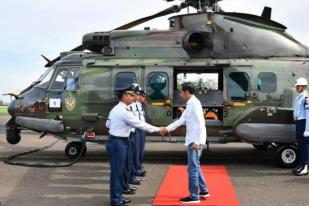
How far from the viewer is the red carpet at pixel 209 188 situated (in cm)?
762

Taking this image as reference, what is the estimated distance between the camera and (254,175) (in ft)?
34.1

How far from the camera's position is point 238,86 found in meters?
12.1

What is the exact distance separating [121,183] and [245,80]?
18.6 ft

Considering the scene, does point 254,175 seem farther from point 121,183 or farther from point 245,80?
point 121,183

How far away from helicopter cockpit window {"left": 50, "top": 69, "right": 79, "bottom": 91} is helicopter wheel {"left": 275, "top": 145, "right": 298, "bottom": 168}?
5.20 metres

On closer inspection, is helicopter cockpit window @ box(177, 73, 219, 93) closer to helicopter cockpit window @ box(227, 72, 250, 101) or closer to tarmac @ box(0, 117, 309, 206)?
helicopter cockpit window @ box(227, 72, 250, 101)

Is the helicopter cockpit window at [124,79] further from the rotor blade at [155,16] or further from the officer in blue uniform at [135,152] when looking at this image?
the officer in blue uniform at [135,152]

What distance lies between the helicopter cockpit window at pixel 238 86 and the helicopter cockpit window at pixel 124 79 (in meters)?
2.35

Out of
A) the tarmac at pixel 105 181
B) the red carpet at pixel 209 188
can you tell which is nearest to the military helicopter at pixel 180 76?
the tarmac at pixel 105 181

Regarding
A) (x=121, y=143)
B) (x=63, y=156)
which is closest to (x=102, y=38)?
(x=63, y=156)

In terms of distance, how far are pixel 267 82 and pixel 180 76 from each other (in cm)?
226

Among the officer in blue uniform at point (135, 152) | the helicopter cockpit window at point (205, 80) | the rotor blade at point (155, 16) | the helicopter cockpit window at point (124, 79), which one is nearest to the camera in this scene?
the officer in blue uniform at point (135, 152)

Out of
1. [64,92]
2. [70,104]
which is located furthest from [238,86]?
[64,92]

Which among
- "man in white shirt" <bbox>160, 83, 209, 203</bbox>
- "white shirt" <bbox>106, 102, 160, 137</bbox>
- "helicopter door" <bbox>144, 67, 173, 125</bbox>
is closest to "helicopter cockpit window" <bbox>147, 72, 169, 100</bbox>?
"helicopter door" <bbox>144, 67, 173, 125</bbox>
